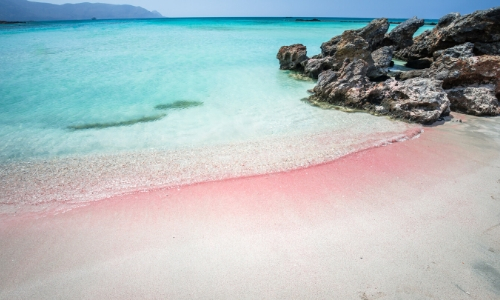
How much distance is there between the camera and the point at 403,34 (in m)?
13.7

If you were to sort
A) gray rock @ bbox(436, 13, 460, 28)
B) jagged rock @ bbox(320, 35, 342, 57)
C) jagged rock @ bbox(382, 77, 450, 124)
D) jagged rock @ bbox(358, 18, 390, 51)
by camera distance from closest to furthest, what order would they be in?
1. jagged rock @ bbox(382, 77, 450, 124)
2. gray rock @ bbox(436, 13, 460, 28)
3. jagged rock @ bbox(320, 35, 342, 57)
4. jagged rock @ bbox(358, 18, 390, 51)

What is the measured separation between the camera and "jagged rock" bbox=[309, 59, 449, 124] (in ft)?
20.9

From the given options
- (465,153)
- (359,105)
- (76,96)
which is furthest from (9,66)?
(465,153)

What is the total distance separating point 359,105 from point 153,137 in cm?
578

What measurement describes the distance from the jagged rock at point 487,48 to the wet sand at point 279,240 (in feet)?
27.7

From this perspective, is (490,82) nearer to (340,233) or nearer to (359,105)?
(359,105)

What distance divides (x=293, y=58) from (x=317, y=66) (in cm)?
210

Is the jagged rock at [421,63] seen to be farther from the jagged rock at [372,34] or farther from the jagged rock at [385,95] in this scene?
the jagged rock at [385,95]

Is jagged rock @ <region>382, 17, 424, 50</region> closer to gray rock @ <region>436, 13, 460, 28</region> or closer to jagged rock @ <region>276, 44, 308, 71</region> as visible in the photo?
gray rock @ <region>436, 13, 460, 28</region>

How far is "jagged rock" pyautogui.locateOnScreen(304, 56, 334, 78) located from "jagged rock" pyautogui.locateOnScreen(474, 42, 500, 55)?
5.71 metres

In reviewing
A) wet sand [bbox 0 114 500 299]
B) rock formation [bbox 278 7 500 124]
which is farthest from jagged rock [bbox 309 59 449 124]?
wet sand [bbox 0 114 500 299]

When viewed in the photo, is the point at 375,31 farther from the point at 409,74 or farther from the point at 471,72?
the point at 471,72

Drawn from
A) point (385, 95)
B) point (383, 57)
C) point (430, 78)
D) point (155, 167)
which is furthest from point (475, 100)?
point (155, 167)

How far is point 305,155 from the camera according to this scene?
16.3 feet
